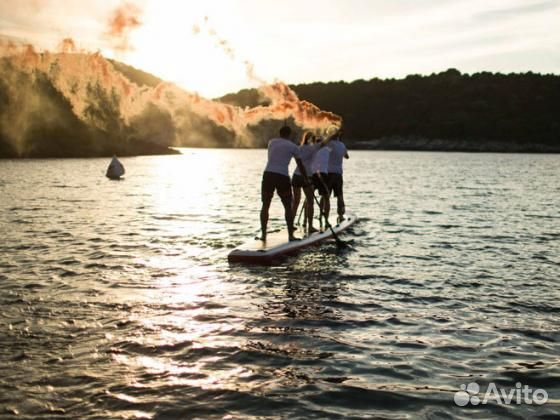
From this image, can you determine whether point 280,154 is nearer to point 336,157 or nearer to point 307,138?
point 307,138

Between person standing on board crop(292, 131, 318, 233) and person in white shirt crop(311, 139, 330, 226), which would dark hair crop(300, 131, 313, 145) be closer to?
person standing on board crop(292, 131, 318, 233)

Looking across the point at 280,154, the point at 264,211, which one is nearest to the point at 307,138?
the point at 280,154

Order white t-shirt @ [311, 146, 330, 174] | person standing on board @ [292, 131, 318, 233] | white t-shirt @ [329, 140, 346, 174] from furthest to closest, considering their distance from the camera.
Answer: white t-shirt @ [329, 140, 346, 174]
white t-shirt @ [311, 146, 330, 174]
person standing on board @ [292, 131, 318, 233]

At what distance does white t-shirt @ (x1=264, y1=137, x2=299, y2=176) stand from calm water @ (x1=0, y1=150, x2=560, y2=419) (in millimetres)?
2189

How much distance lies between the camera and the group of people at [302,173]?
45.2ft

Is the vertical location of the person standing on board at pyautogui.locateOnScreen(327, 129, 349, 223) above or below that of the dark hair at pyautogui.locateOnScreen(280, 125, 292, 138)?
below

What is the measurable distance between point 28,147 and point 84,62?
667 inches

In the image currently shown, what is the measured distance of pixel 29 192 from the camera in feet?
112

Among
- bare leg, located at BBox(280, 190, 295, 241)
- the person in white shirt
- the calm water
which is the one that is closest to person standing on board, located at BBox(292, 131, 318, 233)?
the person in white shirt

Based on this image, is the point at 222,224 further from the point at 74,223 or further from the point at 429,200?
the point at 429,200

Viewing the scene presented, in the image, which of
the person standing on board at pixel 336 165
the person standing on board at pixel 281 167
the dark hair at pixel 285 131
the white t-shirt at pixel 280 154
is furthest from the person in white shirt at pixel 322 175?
the dark hair at pixel 285 131

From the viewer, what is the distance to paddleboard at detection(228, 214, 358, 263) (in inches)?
535

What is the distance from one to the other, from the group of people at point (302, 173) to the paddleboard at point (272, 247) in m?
0.29

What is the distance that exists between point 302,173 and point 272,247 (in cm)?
191
